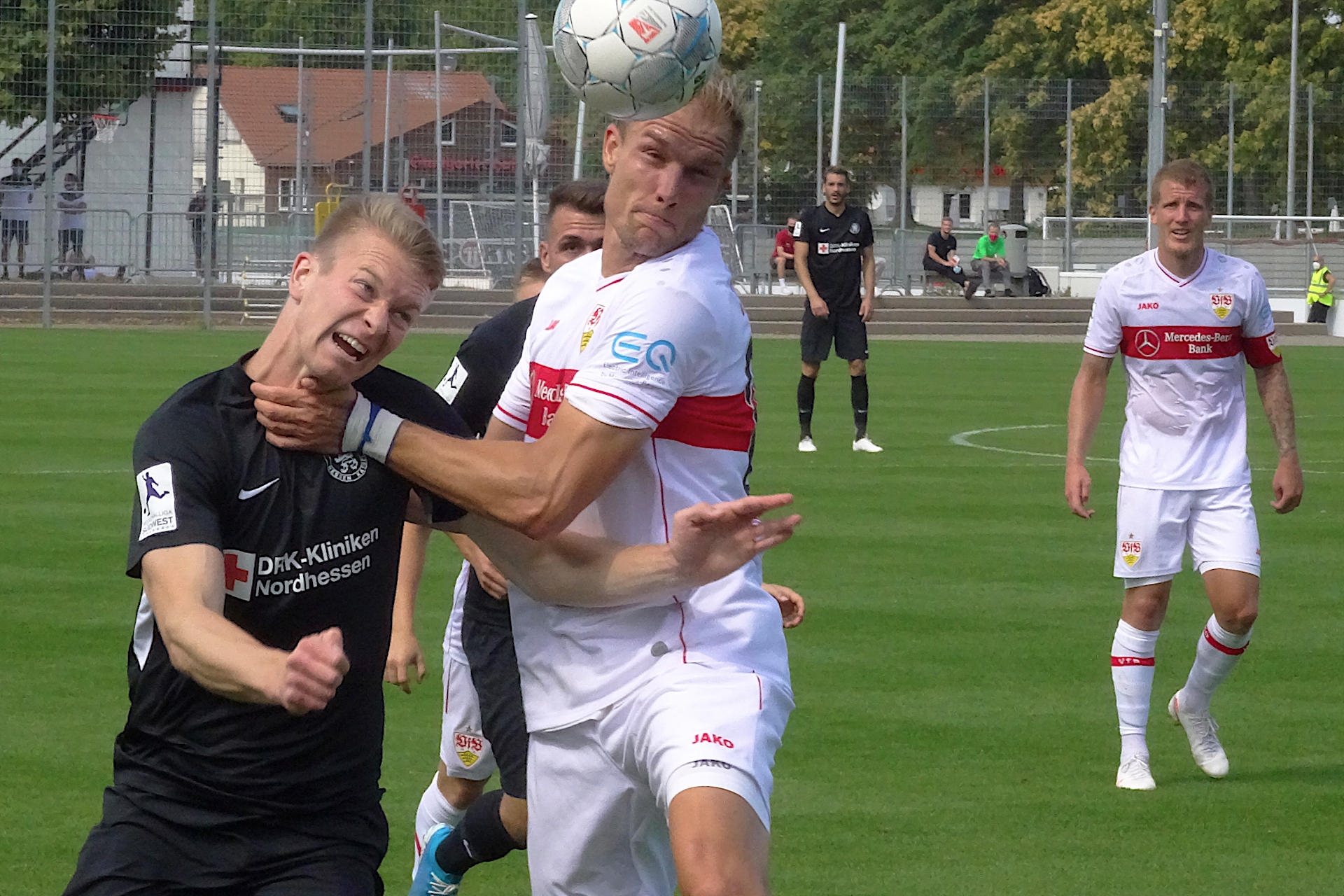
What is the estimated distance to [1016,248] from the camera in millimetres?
40938

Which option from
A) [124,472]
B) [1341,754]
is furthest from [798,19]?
[1341,754]

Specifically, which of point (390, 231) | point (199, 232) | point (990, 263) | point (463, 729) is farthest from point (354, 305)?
point (990, 263)

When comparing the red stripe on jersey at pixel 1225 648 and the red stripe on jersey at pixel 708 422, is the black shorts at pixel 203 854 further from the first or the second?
the red stripe on jersey at pixel 1225 648

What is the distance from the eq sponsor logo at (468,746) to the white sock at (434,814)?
0.63 ft

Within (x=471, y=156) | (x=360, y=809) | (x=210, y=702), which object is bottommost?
(x=360, y=809)

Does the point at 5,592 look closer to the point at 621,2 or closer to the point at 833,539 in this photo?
the point at 833,539

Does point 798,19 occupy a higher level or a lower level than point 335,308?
higher

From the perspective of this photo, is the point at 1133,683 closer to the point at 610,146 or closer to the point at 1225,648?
the point at 1225,648

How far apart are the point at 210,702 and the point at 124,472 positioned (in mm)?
11376

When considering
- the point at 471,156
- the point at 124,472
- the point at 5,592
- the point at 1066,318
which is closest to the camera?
the point at 5,592

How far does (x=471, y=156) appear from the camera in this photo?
33.4m

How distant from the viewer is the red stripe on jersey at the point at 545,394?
4066 mm

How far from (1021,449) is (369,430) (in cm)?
1426

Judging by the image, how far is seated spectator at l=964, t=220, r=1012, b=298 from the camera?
39938 millimetres
